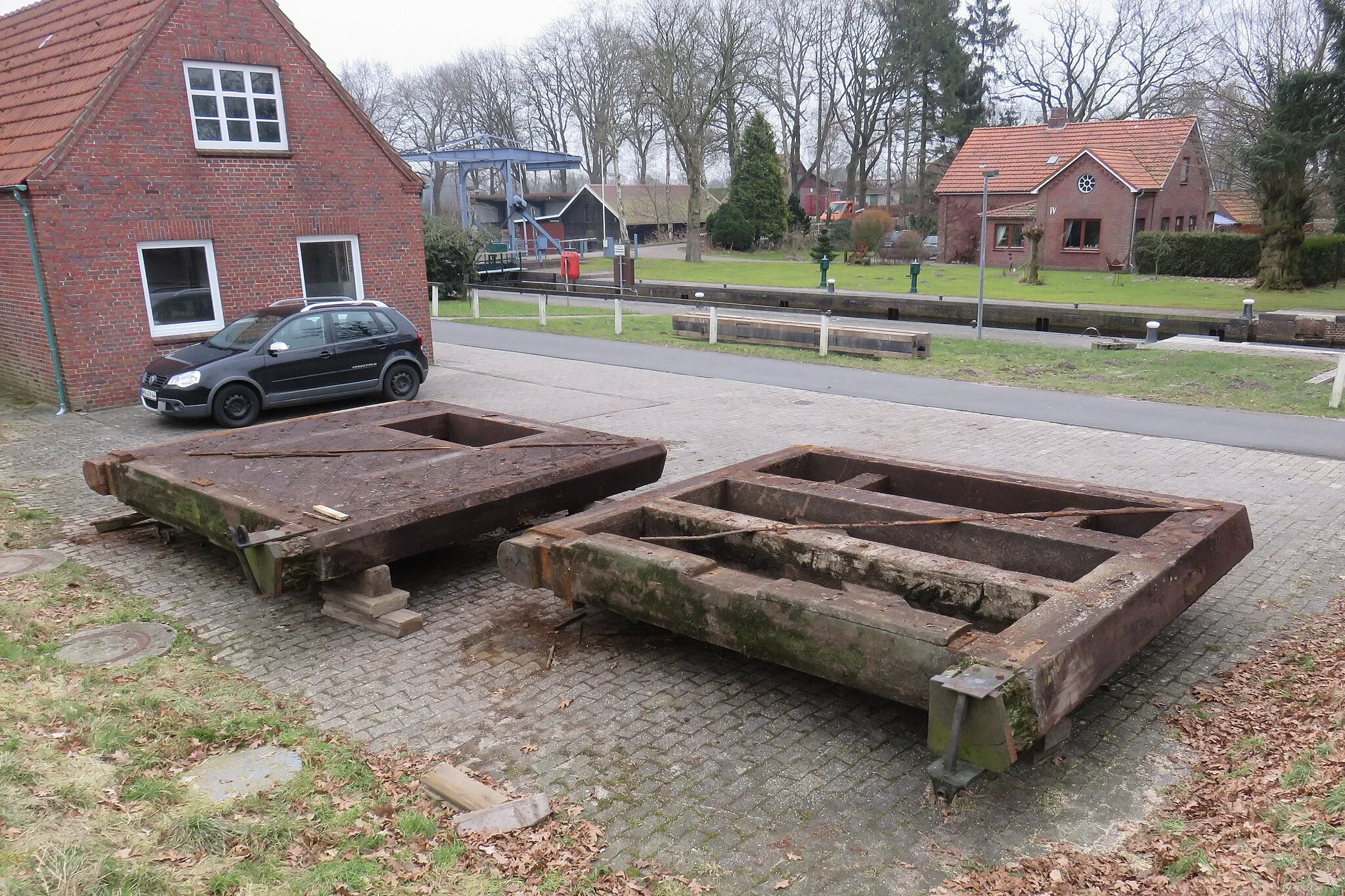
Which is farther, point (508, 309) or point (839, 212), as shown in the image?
point (839, 212)

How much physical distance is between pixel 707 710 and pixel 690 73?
46.4m

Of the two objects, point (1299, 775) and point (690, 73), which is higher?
point (690, 73)

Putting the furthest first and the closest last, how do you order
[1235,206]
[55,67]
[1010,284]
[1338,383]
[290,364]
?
[1235,206] < [1010,284] < [55,67] < [1338,383] < [290,364]

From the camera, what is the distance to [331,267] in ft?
52.6

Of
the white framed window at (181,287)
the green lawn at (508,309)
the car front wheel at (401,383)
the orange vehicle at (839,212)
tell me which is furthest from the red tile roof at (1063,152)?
the white framed window at (181,287)

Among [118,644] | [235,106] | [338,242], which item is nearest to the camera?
[118,644]

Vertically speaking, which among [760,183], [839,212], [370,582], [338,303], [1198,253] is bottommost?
[370,582]

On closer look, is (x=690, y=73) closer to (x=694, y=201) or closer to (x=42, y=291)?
(x=694, y=201)

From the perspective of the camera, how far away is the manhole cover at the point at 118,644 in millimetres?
5676

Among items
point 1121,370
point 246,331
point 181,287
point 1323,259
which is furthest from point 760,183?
point 246,331

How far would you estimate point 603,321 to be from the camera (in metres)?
24.3

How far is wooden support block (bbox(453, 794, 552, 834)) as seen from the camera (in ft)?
13.3

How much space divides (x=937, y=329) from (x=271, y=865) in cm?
2181

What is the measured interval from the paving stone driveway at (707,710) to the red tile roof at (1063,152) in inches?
1407
